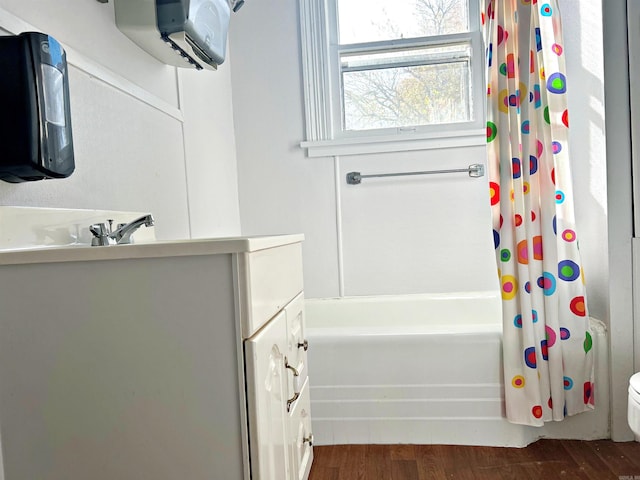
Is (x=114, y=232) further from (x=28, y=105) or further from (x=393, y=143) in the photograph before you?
(x=393, y=143)

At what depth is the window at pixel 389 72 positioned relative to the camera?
2.53 metres

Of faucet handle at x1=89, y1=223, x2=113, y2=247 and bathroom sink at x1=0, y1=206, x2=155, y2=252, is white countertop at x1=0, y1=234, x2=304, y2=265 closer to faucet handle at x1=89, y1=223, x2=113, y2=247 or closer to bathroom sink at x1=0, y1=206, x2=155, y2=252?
bathroom sink at x1=0, y1=206, x2=155, y2=252

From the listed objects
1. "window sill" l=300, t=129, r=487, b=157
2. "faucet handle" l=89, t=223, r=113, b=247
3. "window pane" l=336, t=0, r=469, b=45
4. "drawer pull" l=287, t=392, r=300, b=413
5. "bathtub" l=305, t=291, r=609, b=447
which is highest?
"window pane" l=336, t=0, r=469, b=45

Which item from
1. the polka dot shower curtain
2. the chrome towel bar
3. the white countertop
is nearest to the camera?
the white countertop

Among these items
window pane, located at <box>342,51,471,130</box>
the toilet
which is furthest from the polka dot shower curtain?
window pane, located at <box>342,51,471,130</box>

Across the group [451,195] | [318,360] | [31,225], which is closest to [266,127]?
[451,195]

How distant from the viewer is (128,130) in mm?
1494

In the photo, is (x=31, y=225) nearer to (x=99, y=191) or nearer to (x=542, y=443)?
(x=99, y=191)

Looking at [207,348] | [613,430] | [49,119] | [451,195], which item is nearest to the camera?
[207,348]

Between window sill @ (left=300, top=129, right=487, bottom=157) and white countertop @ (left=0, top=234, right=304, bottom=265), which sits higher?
window sill @ (left=300, top=129, right=487, bottom=157)

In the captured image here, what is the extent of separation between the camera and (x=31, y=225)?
3.24 feet

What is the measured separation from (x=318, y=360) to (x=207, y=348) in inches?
43.3

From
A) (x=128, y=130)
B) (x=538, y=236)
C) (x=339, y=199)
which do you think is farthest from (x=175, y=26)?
(x=538, y=236)

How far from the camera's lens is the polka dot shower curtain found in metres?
1.71
